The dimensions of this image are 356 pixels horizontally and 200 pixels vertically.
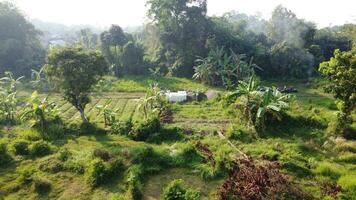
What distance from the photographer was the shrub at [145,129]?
68.1ft

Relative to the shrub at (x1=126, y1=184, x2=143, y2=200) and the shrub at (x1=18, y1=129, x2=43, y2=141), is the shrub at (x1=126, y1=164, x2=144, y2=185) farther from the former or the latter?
the shrub at (x1=18, y1=129, x2=43, y2=141)

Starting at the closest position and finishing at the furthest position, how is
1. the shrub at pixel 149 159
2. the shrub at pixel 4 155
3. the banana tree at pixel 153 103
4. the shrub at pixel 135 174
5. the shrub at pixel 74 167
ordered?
the shrub at pixel 135 174 → the shrub at pixel 74 167 → the shrub at pixel 149 159 → the shrub at pixel 4 155 → the banana tree at pixel 153 103

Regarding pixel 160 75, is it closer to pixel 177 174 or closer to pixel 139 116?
pixel 139 116

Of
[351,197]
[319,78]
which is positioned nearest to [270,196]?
[351,197]

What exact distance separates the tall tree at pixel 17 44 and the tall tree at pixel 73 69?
2517 centimetres

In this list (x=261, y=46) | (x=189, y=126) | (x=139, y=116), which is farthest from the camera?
(x=261, y=46)

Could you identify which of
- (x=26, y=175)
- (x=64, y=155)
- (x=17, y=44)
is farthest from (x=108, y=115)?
(x=17, y=44)

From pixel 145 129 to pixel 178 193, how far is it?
26.9 feet

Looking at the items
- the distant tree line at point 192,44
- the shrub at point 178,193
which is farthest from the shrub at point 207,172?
the distant tree line at point 192,44

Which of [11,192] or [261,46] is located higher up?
[261,46]

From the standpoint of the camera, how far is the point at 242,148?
18219mm

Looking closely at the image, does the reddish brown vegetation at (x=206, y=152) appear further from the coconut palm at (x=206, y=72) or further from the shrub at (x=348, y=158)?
the coconut palm at (x=206, y=72)

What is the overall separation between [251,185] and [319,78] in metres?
27.1

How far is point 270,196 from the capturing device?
12.8 metres
